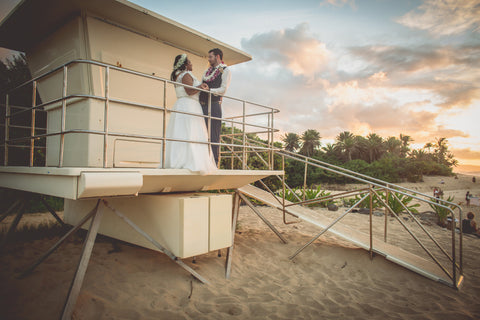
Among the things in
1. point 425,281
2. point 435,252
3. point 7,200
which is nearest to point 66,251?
point 425,281

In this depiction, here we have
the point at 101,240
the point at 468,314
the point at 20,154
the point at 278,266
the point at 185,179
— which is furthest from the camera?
the point at 20,154

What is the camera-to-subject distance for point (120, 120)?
467 centimetres

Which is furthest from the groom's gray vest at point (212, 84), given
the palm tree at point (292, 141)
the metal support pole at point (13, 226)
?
the palm tree at point (292, 141)

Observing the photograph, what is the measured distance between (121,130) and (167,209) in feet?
5.53

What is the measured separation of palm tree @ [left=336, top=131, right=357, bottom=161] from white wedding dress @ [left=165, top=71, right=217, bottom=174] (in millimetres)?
49891

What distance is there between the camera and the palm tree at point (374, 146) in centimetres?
5072

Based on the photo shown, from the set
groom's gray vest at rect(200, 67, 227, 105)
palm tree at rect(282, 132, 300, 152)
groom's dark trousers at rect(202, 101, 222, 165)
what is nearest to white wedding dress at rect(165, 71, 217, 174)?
groom's gray vest at rect(200, 67, 227, 105)

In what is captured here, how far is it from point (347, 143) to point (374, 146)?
467cm

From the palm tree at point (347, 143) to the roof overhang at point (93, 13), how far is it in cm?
4921

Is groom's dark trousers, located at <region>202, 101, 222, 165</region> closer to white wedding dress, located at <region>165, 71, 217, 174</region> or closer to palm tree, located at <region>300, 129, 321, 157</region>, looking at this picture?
white wedding dress, located at <region>165, 71, 217, 174</region>

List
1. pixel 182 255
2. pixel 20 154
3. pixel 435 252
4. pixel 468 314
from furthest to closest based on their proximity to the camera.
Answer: pixel 20 154 → pixel 435 252 → pixel 182 255 → pixel 468 314

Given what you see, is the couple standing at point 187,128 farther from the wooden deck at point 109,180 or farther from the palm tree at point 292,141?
the palm tree at point 292,141

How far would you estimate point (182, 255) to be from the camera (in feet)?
12.4

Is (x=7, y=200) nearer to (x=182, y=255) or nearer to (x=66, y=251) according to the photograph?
(x=66, y=251)
